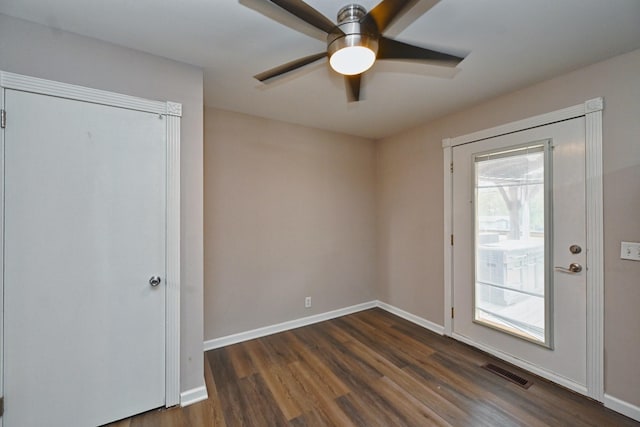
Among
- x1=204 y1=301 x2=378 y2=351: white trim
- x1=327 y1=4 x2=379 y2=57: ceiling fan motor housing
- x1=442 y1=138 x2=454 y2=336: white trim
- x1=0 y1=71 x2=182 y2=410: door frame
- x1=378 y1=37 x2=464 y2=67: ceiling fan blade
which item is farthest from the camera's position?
x1=442 y1=138 x2=454 y2=336: white trim

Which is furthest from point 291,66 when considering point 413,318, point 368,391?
point 413,318

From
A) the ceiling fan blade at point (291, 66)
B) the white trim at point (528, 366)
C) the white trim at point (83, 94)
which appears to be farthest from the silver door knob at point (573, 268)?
the white trim at point (83, 94)

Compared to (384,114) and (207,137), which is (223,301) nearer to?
(207,137)

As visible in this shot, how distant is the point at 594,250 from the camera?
1.94 m

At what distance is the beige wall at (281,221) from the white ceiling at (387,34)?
25.3 inches

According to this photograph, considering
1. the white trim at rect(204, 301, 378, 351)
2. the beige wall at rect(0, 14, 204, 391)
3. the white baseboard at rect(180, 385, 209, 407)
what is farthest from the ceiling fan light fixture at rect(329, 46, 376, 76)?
the white trim at rect(204, 301, 378, 351)

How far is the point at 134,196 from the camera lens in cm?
176

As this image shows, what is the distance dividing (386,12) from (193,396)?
264 cm

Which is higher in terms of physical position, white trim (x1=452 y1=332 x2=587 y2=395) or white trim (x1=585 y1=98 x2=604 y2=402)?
white trim (x1=585 y1=98 x2=604 y2=402)

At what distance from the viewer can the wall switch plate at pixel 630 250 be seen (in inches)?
69.3

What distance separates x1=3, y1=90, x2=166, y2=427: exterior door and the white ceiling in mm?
Result: 481

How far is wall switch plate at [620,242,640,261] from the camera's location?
1760 mm

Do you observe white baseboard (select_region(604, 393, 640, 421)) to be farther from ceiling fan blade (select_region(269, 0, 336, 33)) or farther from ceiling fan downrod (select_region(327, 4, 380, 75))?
ceiling fan blade (select_region(269, 0, 336, 33))

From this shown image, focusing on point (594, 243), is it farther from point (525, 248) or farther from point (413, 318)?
point (413, 318)
